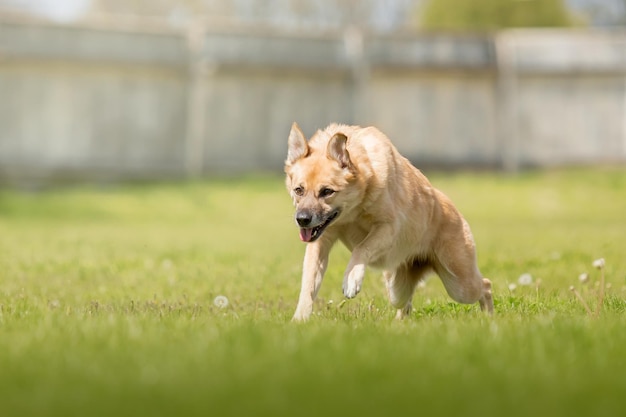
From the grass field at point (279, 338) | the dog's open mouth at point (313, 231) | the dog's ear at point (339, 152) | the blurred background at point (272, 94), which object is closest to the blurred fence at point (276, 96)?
the blurred background at point (272, 94)

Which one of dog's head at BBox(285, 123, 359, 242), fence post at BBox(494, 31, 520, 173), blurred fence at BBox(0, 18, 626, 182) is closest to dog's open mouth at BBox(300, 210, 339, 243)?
dog's head at BBox(285, 123, 359, 242)

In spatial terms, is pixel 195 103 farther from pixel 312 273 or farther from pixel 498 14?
pixel 312 273

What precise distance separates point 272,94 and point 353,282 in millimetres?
14127

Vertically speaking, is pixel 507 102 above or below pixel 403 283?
below

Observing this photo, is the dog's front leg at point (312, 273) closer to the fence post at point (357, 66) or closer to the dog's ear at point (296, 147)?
the dog's ear at point (296, 147)

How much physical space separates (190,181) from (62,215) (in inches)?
110

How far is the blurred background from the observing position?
57.8 ft

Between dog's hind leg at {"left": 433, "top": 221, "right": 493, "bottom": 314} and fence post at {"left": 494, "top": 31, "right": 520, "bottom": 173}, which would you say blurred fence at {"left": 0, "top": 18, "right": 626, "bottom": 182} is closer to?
fence post at {"left": 494, "top": 31, "right": 520, "bottom": 173}

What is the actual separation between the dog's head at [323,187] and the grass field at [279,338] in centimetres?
53

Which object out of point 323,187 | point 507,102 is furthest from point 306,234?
point 507,102

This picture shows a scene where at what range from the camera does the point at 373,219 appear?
523 cm

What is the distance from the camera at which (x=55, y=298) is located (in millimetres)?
6102

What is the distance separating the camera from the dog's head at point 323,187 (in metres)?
4.97

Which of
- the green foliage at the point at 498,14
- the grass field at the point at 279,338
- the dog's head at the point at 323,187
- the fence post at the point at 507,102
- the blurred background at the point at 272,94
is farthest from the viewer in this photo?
the green foliage at the point at 498,14
